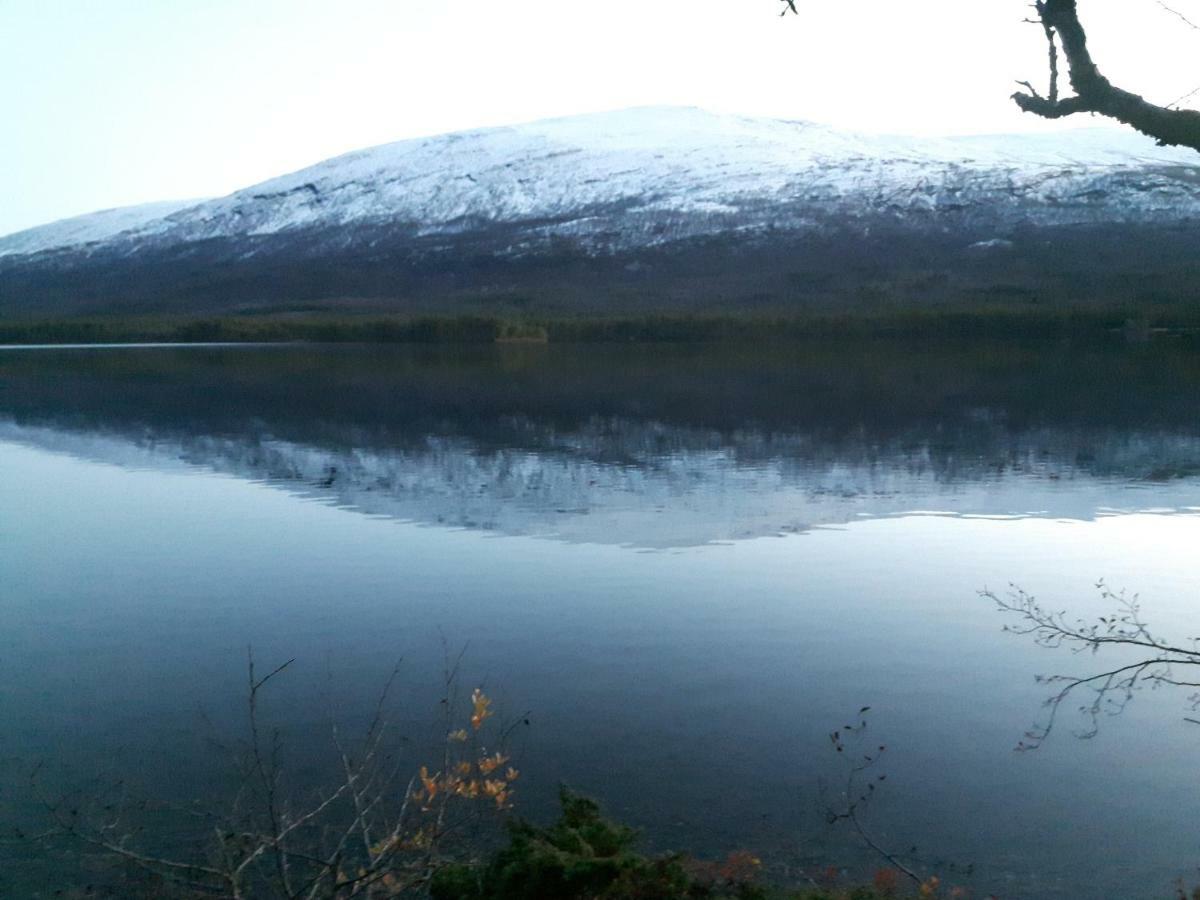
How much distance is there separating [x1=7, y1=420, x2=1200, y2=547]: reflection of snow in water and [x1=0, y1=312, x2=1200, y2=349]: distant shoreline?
3564cm

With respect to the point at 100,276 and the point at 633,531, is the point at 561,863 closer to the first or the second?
the point at 633,531

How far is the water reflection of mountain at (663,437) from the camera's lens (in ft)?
47.4

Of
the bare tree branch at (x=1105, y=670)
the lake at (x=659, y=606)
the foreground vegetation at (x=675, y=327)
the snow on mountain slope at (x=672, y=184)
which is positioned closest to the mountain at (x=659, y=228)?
the snow on mountain slope at (x=672, y=184)

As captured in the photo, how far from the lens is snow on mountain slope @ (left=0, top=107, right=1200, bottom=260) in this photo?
93.2m

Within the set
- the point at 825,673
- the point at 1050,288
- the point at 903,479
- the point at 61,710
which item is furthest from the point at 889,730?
the point at 1050,288

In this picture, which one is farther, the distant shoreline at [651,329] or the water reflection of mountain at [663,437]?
the distant shoreline at [651,329]

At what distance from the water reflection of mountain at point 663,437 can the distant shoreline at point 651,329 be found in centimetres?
1682

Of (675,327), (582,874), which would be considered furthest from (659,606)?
(675,327)

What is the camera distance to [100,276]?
350ft

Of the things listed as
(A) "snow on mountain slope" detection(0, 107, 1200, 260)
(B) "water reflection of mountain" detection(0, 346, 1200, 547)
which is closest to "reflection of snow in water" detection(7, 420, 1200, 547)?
(B) "water reflection of mountain" detection(0, 346, 1200, 547)

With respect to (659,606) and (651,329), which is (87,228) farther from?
(659,606)

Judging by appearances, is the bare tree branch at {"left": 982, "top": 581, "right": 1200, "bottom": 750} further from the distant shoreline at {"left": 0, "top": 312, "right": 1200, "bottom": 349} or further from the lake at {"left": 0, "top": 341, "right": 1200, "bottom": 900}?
the distant shoreline at {"left": 0, "top": 312, "right": 1200, "bottom": 349}

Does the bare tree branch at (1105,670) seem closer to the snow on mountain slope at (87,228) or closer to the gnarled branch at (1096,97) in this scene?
the gnarled branch at (1096,97)

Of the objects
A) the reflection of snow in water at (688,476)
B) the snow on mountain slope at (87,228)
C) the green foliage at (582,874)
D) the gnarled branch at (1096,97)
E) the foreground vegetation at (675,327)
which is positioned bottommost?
the foreground vegetation at (675,327)
